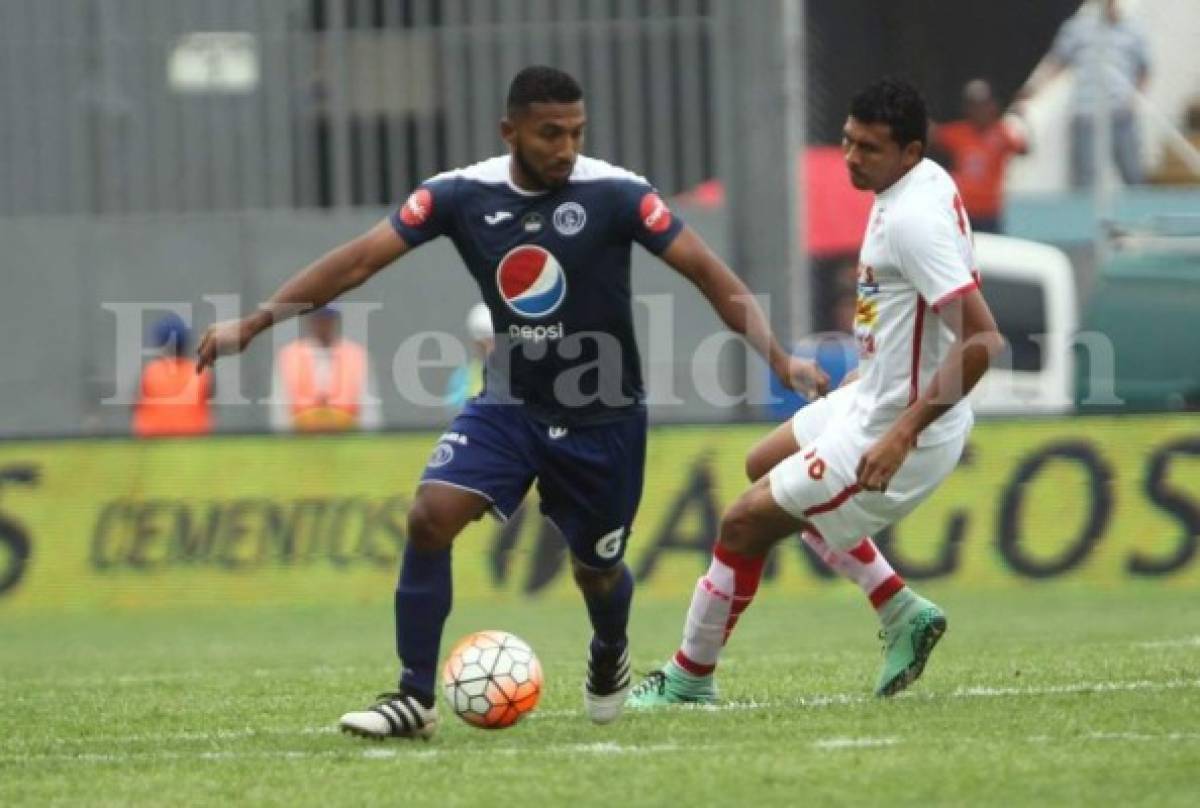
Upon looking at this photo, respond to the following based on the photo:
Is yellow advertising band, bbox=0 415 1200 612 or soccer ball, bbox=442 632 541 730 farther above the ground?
soccer ball, bbox=442 632 541 730

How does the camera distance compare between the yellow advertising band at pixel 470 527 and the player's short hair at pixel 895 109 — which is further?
the yellow advertising band at pixel 470 527

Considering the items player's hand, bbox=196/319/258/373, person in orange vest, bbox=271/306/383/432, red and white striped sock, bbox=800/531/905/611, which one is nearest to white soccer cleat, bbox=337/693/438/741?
player's hand, bbox=196/319/258/373

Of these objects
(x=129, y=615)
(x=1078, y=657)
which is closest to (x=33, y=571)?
(x=129, y=615)

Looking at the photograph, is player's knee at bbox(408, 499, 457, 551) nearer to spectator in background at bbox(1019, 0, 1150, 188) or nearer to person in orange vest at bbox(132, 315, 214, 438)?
person in orange vest at bbox(132, 315, 214, 438)

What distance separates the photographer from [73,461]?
16.8 metres

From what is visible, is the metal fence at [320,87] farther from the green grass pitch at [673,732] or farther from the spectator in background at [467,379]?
the green grass pitch at [673,732]

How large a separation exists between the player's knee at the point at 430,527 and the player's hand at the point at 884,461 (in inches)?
54.7

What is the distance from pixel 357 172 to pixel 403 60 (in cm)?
97

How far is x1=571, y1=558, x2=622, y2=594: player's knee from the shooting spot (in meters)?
8.80

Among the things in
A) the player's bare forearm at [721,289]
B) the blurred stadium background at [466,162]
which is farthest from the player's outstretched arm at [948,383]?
the blurred stadium background at [466,162]

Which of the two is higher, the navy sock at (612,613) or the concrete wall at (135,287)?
the concrete wall at (135,287)

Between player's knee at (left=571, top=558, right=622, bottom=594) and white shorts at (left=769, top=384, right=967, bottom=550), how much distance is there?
2.24ft

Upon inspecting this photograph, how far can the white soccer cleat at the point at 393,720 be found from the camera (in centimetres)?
820

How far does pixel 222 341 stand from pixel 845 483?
2.24 m
